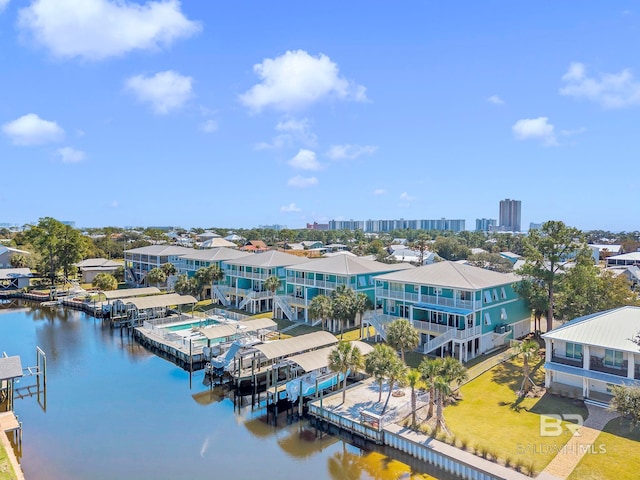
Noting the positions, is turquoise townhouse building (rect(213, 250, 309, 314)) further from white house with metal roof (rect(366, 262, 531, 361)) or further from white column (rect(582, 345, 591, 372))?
white column (rect(582, 345, 591, 372))

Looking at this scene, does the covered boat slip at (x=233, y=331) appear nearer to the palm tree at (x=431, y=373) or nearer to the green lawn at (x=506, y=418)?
the green lawn at (x=506, y=418)

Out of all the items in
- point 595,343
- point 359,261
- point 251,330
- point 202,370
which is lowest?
point 202,370

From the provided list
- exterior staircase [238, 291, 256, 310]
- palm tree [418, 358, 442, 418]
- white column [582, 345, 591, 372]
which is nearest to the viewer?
palm tree [418, 358, 442, 418]

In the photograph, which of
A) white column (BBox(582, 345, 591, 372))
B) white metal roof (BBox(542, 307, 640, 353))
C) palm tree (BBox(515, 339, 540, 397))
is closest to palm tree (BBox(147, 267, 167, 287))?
palm tree (BBox(515, 339, 540, 397))

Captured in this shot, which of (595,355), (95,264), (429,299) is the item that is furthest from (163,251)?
(595,355)

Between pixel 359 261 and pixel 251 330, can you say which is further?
pixel 359 261

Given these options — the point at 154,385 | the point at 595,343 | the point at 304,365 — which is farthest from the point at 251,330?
the point at 595,343

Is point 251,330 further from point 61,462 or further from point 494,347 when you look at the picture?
point 494,347
